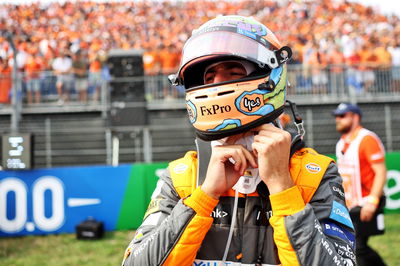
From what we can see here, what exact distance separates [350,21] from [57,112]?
54.0 feet

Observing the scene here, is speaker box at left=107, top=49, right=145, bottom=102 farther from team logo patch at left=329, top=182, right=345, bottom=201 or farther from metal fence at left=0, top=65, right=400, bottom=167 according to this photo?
team logo patch at left=329, top=182, right=345, bottom=201

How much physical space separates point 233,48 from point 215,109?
251mm

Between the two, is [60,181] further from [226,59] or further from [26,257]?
[226,59]

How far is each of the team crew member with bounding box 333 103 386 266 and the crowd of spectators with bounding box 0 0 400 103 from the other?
9073 mm

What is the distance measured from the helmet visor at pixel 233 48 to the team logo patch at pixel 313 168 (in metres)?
0.41

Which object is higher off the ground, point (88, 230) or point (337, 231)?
point (337, 231)

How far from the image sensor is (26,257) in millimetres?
7309

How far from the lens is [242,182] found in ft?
6.50

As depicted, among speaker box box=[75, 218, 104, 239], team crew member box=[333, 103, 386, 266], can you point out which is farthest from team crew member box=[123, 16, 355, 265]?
speaker box box=[75, 218, 104, 239]

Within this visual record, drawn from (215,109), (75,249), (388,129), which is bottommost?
(75,249)

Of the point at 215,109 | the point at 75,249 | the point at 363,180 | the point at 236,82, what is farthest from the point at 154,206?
the point at 75,249

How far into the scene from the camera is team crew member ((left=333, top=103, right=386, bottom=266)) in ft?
17.0

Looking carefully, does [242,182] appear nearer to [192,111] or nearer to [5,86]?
[192,111]

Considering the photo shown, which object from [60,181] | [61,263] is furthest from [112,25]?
[61,263]
